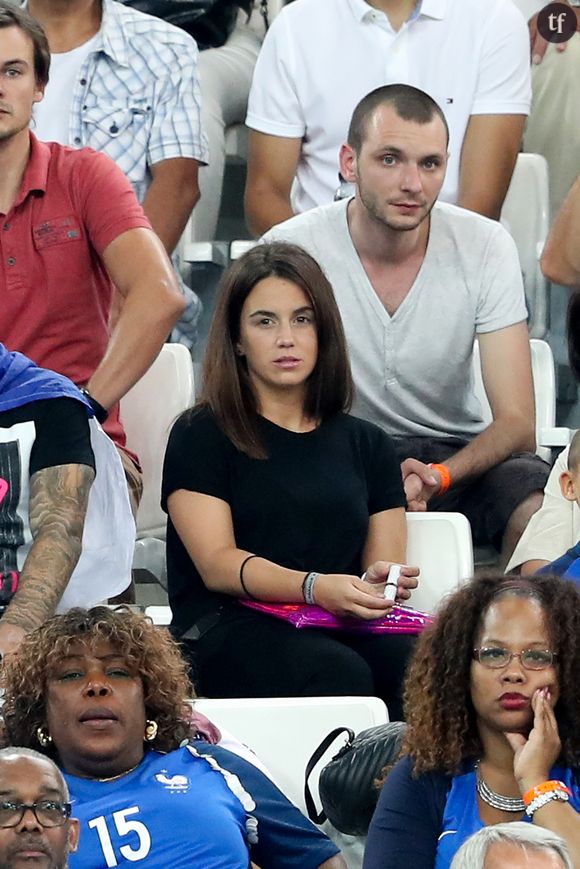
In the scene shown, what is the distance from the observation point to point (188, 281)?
4793 mm

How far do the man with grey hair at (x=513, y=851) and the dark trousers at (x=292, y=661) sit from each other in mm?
1093

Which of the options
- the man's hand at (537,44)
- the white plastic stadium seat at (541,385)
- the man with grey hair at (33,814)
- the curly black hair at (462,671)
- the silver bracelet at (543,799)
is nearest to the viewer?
the man with grey hair at (33,814)

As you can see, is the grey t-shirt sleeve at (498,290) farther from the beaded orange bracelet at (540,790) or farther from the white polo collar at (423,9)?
the beaded orange bracelet at (540,790)

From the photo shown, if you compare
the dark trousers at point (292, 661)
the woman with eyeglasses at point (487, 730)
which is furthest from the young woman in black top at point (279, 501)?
the woman with eyeglasses at point (487, 730)

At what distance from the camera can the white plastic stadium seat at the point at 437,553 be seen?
135 inches

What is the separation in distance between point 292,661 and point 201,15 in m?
2.37

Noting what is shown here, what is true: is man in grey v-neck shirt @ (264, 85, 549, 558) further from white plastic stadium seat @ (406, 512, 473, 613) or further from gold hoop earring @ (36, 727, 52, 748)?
gold hoop earring @ (36, 727, 52, 748)

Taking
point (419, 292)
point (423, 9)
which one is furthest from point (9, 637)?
point (423, 9)

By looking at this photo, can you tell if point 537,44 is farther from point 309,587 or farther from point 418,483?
point 309,587

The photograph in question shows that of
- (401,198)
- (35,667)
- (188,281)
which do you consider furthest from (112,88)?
(35,667)

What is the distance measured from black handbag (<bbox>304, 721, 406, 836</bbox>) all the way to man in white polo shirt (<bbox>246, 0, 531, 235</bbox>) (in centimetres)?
206

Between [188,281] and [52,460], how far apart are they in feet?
5.74

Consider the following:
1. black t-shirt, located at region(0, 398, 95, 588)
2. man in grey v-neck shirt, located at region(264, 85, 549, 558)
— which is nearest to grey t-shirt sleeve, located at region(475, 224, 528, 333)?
man in grey v-neck shirt, located at region(264, 85, 549, 558)

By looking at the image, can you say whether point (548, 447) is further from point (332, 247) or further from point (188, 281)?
point (188, 281)
